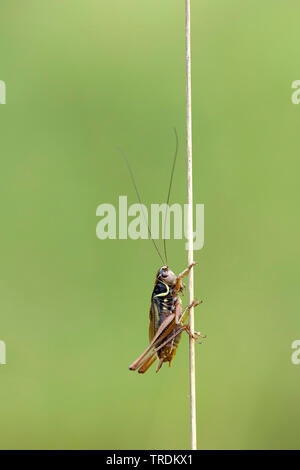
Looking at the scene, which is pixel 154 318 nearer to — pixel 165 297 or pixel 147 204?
pixel 165 297

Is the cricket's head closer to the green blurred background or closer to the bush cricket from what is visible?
the bush cricket

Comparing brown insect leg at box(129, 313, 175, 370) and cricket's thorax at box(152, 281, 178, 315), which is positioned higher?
cricket's thorax at box(152, 281, 178, 315)

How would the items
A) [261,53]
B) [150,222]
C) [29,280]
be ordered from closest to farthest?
[150,222] → [29,280] → [261,53]

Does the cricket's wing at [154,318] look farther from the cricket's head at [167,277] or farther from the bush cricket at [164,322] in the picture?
the cricket's head at [167,277]

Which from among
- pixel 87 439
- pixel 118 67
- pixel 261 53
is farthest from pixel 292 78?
pixel 87 439

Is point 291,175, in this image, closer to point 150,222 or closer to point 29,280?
point 150,222

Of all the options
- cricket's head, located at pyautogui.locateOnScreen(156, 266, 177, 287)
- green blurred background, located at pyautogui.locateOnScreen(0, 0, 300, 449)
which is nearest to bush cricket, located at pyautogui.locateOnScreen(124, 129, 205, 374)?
cricket's head, located at pyautogui.locateOnScreen(156, 266, 177, 287)

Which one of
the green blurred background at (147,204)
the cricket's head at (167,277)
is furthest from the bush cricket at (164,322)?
the green blurred background at (147,204)

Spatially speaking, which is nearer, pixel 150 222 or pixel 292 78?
pixel 150 222

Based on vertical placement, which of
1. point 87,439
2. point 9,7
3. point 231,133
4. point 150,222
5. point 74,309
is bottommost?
point 87,439

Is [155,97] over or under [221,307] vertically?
over
